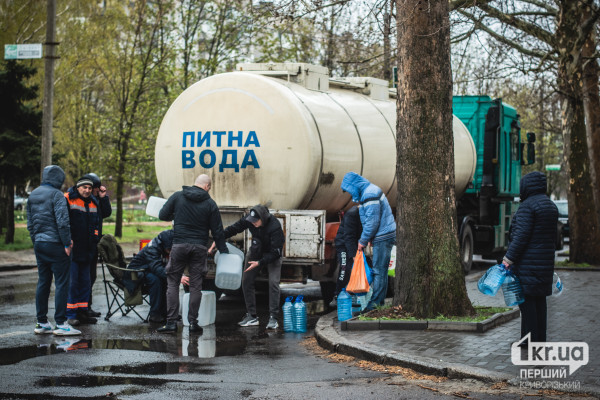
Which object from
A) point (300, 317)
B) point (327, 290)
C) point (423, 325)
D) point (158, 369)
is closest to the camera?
point (158, 369)

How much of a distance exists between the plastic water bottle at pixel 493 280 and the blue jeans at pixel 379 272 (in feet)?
8.96

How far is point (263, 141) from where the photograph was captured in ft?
35.1

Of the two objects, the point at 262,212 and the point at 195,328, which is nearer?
the point at 195,328

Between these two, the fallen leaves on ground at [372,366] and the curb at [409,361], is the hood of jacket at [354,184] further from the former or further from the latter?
the fallen leaves on ground at [372,366]

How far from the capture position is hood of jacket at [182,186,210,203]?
956cm

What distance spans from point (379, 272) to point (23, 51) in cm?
956

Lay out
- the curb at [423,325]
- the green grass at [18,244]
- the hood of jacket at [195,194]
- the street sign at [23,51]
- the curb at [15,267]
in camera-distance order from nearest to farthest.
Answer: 1. the curb at [423,325]
2. the hood of jacket at [195,194]
3. the street sign at [23,51]
4. the curb at [15,267]
5. the green grass at [18,244]

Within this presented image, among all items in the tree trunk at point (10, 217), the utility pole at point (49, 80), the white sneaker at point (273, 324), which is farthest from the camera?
the tree trunk at point (10, 217)

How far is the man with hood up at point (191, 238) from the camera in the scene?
9.58 m

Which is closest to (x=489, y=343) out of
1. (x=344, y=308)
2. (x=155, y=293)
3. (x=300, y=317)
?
(x=344, y=308)

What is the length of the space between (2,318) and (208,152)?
342 centimetres

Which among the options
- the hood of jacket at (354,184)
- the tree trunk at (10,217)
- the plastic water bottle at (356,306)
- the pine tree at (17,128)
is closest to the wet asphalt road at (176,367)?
the plastic water bottle at (356,306)

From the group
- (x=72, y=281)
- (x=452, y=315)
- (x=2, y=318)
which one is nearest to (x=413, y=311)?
(x=452, y=315)

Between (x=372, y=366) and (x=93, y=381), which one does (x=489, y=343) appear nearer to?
(x=372, y=366)
